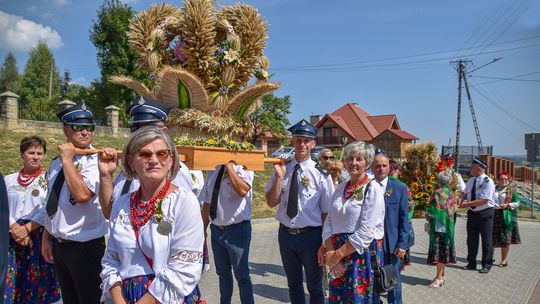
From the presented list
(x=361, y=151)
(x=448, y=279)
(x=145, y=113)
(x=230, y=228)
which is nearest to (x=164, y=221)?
(x=145, y=113)

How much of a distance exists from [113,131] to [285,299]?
1873 cm

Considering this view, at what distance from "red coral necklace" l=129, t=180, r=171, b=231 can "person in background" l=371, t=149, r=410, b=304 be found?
297 centimetres

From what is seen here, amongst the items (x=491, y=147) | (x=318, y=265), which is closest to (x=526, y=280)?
(x=318, y=265)

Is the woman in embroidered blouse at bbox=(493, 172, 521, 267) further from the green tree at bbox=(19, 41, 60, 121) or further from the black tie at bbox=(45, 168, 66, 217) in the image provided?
the green tree at bbox=(19, 41, 60, 121)

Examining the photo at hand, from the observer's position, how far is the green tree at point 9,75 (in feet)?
194

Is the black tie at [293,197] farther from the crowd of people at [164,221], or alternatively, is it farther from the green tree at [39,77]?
the green tree at [39,77]

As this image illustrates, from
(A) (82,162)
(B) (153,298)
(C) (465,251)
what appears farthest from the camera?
(C) (465,251)

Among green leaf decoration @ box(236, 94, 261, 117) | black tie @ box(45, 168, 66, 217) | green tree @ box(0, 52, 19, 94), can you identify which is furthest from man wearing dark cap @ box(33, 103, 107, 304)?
green tree @ box(0, 52, 19, 94)

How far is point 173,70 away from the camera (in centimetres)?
360

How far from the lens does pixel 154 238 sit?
2.15 m

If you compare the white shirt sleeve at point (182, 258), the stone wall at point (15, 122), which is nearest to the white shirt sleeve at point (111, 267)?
the white shirt sleeve at point (182, 258)

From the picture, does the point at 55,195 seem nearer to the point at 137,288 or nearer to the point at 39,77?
the point at 137,288

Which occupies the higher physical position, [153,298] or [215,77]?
[215,77]

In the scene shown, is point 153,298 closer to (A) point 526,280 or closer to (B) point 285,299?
(B) point 285,299
